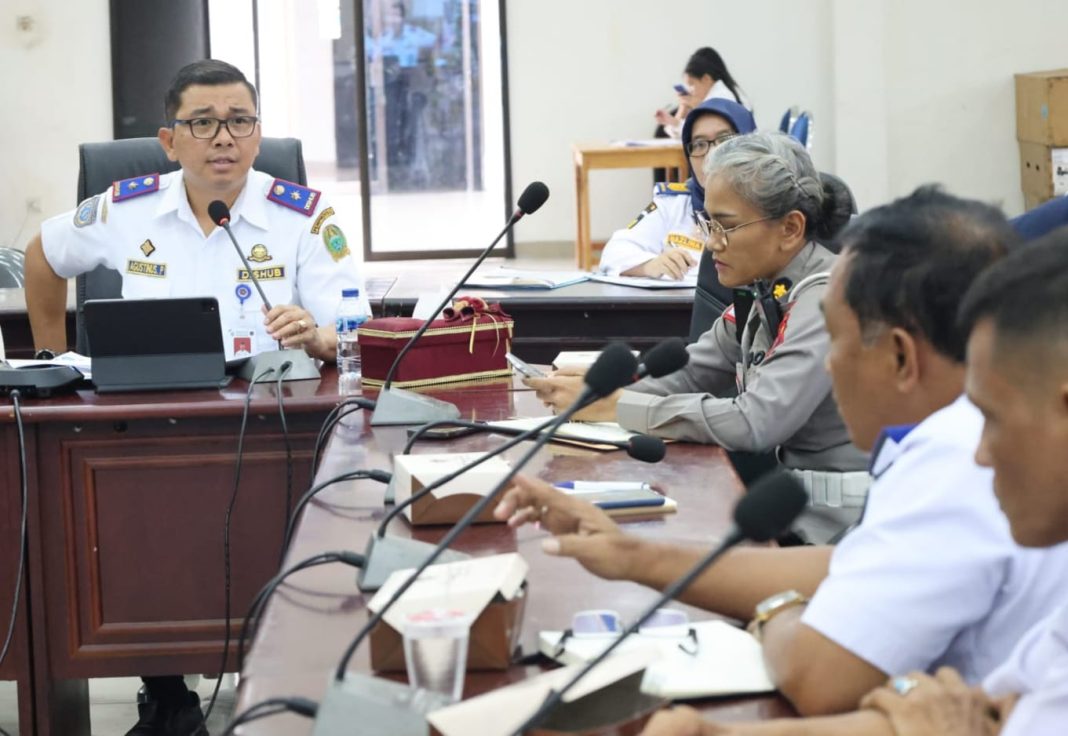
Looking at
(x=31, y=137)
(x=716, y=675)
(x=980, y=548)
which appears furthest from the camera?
(x=31, y=137)

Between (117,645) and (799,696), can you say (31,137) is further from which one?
(799,696)

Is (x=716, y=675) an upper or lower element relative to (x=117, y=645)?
upper

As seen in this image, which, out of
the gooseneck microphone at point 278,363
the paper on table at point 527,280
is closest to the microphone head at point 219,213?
the gooseneck microphone at point 278,363

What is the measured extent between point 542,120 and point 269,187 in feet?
14.4

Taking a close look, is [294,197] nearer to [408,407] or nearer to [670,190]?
[408,407]

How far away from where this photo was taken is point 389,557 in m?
1.61

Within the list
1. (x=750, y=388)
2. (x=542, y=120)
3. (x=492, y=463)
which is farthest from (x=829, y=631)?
(x=542, y=120)

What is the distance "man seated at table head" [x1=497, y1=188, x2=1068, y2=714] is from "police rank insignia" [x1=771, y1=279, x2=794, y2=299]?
99 cm

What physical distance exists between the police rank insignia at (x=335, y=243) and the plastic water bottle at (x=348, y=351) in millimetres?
305

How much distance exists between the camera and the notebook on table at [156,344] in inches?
105

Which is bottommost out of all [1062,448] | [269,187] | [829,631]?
[829,631]

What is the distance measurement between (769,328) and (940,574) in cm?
132

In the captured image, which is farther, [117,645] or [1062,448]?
[117,645]

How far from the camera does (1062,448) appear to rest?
101 centimetres
